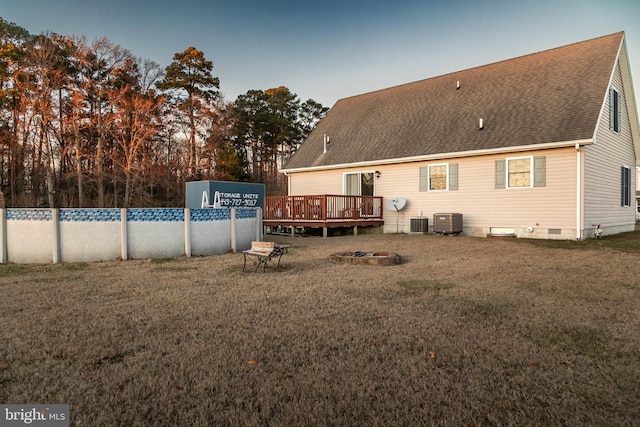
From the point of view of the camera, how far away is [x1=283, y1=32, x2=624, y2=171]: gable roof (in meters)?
12.9

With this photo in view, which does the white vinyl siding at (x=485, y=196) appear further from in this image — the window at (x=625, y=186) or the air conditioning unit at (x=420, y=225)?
the window at (x=625, y=186)

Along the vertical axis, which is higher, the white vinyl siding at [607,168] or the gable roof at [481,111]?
the gable roof at [481,111]

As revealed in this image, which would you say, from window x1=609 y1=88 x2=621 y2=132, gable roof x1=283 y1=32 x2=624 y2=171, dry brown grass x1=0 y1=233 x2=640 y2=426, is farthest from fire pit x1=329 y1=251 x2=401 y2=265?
window x1=609 y1=88 x2=621 y2=132

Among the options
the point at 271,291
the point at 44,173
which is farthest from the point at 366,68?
the point at 44,173

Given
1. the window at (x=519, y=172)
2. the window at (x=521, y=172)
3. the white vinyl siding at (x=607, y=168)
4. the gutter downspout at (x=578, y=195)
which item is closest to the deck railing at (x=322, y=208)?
the window at (x=521, y=172)

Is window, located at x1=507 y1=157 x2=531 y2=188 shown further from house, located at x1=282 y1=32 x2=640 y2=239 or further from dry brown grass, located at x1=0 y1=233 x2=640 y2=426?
dry brown grass, located at x1=0 y1=233 x2=640 y2=426

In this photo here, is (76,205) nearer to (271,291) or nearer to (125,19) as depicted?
(125,19)

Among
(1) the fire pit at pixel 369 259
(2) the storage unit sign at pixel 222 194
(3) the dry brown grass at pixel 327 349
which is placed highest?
(2) the storage unit sign at pixel 222 194

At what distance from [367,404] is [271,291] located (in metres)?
3.46

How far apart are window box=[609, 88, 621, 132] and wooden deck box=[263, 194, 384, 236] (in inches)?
365

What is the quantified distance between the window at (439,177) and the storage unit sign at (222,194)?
8.73m

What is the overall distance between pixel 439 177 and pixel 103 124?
79.1 feet

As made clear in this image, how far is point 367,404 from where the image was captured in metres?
2.54

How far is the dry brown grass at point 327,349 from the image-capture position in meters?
2.49
